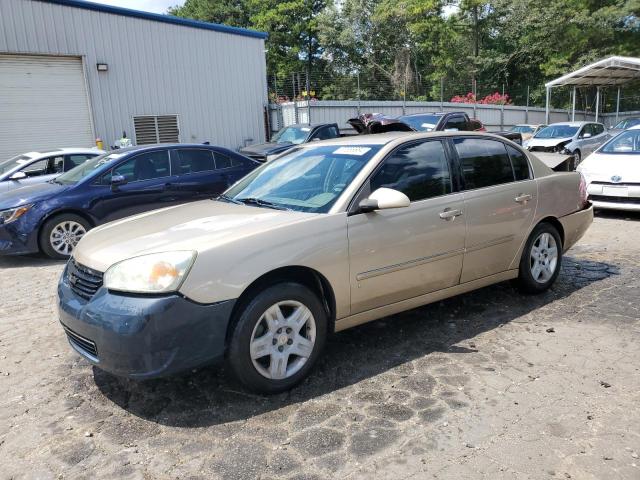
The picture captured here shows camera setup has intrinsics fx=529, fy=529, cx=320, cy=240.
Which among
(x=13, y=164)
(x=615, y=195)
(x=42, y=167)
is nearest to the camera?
(x=615, y=195)

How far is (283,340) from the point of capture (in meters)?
3.30

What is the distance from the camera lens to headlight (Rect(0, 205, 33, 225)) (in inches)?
271

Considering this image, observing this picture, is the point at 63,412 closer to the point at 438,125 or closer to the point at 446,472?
the point at 446,472

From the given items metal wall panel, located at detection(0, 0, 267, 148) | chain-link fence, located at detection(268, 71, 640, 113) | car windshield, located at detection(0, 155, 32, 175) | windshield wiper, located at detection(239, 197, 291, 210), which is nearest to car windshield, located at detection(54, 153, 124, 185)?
car windshield, located at detection(0, 155, 32, 175)

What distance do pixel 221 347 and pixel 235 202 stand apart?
1415mm

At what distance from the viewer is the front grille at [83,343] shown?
309 centimetres

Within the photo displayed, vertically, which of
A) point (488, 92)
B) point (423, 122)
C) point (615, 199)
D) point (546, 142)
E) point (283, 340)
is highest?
point (488, 92)

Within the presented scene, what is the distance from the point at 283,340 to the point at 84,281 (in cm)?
129

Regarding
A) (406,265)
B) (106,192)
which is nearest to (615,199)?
(406,265)

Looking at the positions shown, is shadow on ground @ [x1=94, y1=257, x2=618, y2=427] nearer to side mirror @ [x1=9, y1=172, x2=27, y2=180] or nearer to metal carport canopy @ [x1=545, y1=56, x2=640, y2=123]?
side mirror @ [x1=9, y1=172, x2=27, y2=180]

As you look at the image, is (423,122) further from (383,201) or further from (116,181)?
(383,201)

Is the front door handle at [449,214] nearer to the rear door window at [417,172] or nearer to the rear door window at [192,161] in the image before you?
the rear door window at [417,172]

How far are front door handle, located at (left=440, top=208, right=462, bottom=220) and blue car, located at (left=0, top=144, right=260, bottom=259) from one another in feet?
16.1

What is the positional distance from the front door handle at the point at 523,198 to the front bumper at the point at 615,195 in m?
4.82
